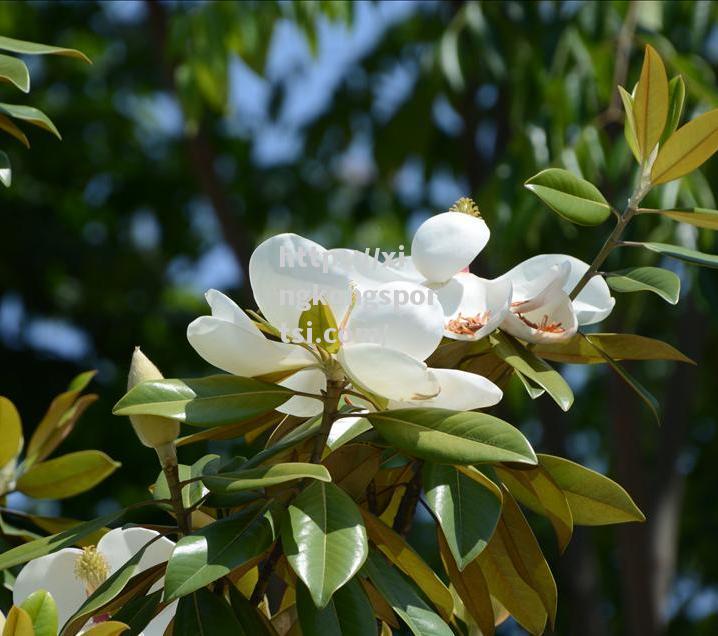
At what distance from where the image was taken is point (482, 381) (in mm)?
664

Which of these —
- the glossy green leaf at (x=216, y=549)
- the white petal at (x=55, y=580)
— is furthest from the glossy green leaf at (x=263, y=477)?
the white petal at (x=55, y=580)

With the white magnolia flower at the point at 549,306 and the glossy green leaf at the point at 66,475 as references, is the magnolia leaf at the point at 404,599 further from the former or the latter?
the glossy green leaf at the point at 66,475

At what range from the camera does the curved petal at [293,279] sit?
67 centimetres

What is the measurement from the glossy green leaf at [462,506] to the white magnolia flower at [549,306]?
0.35ft

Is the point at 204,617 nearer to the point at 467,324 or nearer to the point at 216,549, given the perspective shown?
the point at 216,549

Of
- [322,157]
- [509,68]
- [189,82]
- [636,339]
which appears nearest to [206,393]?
[636,339]

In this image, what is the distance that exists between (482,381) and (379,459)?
11cm

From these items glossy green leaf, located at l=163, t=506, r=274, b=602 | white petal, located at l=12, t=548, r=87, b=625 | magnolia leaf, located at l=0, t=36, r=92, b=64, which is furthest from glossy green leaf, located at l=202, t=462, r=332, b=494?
magnolia leaf, located at l=0, t=36, r=92, b=64

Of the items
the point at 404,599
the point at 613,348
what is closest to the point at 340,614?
the point at 404,599

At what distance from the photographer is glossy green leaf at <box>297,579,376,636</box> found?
625 mm

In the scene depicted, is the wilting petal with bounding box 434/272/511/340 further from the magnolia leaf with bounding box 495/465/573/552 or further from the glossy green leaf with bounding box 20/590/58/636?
the glossy green leaf with bounding box 20/590/58/636

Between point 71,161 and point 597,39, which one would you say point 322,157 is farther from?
point 597,39

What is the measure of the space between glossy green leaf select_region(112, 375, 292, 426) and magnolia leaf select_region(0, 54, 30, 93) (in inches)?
10.7

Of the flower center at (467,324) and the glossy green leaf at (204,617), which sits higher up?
the flower center at (467,324)
